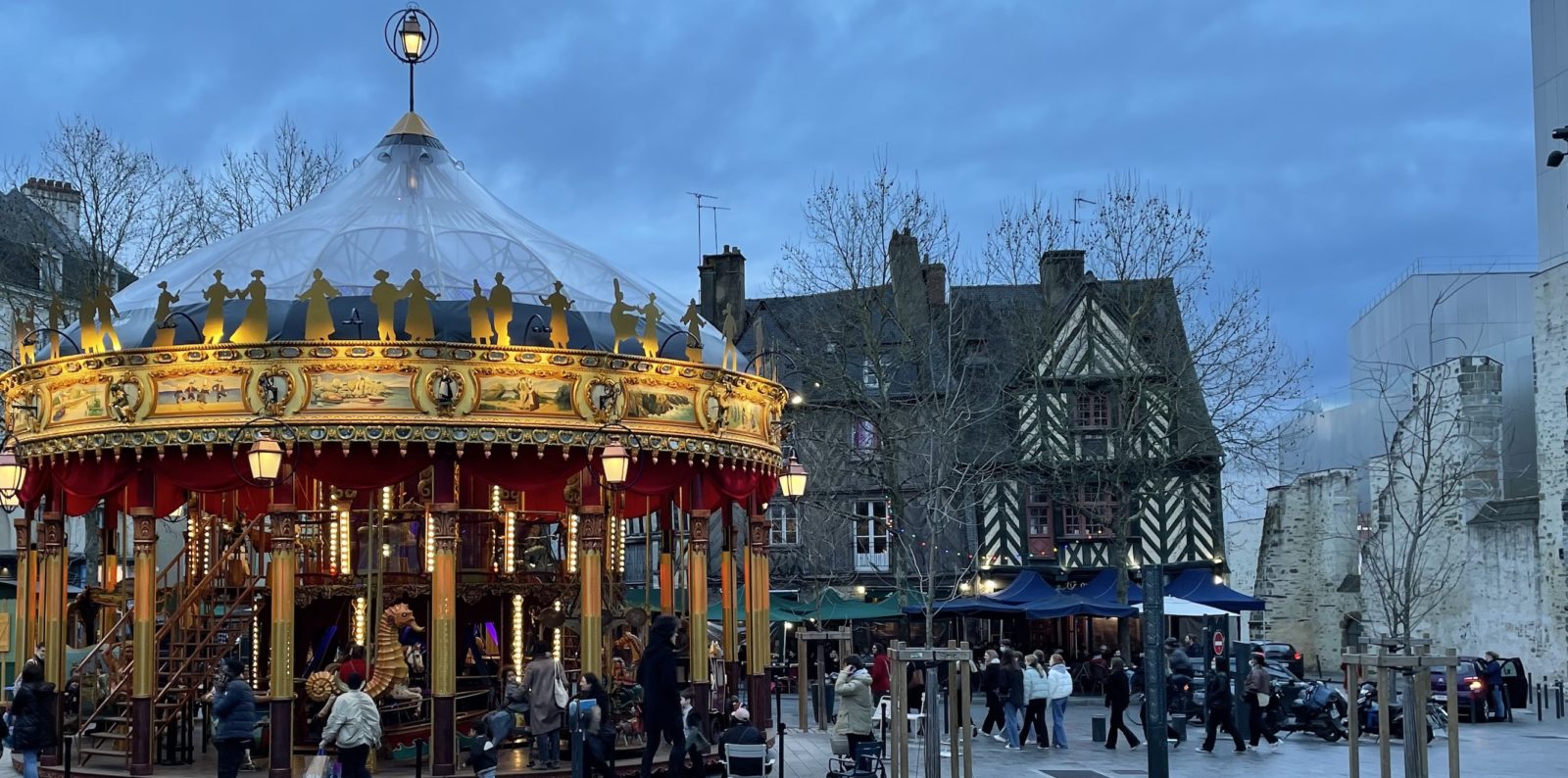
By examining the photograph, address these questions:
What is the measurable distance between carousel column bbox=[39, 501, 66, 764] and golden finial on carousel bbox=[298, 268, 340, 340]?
3826 millimetres

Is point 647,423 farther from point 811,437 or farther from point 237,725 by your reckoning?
point 811,437

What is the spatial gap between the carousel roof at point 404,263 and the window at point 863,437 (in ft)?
60.5

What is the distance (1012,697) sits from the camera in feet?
73.6

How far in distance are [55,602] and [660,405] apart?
614 centimetres

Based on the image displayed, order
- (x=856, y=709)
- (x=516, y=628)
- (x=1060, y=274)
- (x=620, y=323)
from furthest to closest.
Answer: (x=1060, y=274) < (x=516, y=628) < (x=856, y=709) < (x=620, y=323)

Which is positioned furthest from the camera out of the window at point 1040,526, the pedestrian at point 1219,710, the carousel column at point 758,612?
the window at point 1040,526

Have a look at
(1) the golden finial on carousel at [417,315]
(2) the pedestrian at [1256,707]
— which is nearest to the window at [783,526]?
(2) the pedestrian at [1256,707]

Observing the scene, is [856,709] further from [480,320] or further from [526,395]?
[480,320]

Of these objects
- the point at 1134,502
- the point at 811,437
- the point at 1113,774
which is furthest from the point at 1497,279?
the point at 1113,774

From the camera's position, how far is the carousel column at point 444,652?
1516cm

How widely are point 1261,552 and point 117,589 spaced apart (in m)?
34.3

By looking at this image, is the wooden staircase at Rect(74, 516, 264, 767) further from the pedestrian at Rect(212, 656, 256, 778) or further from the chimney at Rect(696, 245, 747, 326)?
the chimney at Rect(696, 245, 747, 326)

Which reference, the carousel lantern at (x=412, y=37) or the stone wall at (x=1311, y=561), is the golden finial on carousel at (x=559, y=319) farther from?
the stone wall at (x=1311, y=561)

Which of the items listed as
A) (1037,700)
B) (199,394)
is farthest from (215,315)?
(1037,700)
